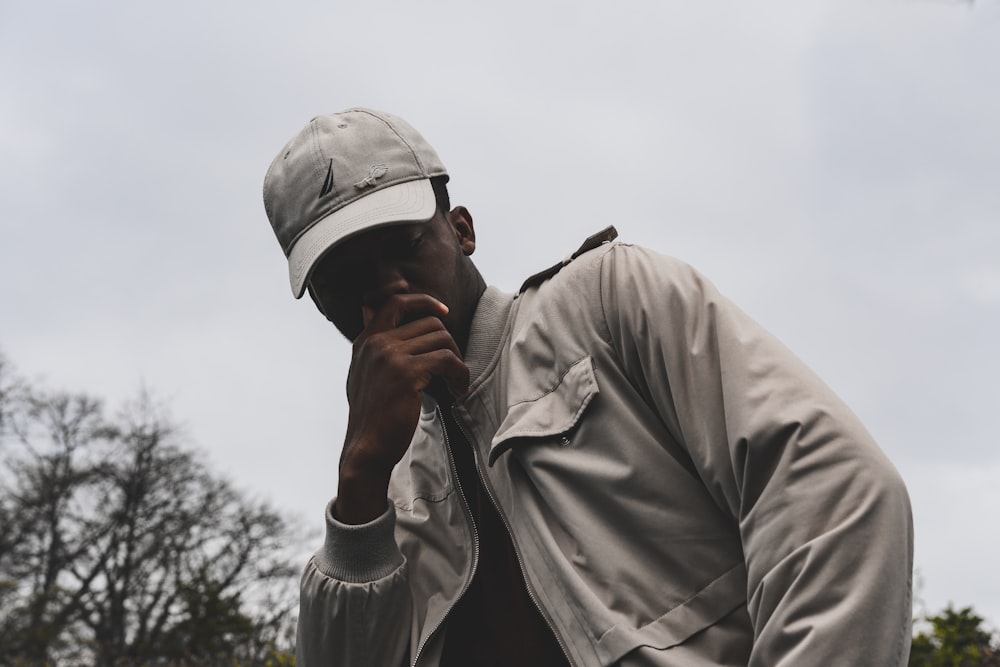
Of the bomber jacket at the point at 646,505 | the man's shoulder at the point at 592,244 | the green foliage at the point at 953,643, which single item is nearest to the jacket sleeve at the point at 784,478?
the bomber jacket at the point at 646,505

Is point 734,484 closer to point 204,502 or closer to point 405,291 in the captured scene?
point 405,291

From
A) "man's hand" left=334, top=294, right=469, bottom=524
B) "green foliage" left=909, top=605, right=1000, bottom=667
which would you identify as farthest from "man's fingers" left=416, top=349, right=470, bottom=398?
"green foliage" left=909, top=605, right=1000, bottom=667

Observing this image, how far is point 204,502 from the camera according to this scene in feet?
77.7

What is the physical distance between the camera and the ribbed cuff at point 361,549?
2326mm

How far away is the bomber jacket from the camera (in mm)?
1594

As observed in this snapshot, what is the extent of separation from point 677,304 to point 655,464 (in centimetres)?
29

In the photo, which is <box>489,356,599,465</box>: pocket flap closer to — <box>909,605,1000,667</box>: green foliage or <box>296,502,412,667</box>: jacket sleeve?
<box>296,502,412,667</box>: jacket sleeve

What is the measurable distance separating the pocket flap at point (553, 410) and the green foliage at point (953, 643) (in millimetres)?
6018

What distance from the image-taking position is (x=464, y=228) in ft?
8.66

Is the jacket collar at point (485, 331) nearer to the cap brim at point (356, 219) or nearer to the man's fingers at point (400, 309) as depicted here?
the man's fingers at point (400, 309)

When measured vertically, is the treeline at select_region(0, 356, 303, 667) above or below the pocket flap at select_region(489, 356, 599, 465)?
above

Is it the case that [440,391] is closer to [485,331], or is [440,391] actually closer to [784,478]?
[485,331]

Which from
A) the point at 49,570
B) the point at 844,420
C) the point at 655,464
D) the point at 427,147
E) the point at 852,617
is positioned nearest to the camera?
the point at 852,617

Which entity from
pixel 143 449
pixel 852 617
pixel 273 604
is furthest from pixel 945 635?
pixel 143 449
